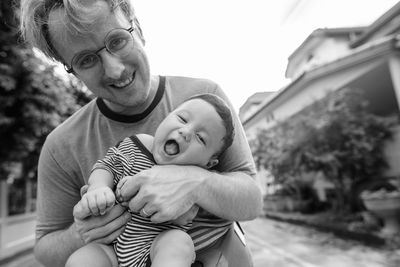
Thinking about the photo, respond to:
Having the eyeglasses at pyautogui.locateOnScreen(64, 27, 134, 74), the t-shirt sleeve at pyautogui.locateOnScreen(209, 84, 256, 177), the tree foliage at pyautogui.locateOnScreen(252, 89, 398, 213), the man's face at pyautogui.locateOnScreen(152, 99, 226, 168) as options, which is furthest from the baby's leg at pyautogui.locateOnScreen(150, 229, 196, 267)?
the tree foliage at pyautogui.locateOnScreen(252, 89, 398, 213)

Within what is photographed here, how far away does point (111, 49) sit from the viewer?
1329 millimetres

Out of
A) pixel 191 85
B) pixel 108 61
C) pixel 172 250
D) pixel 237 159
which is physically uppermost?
pixel 108 61

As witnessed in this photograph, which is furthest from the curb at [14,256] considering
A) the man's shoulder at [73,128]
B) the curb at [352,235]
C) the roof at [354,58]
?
the man's shoulder at [73,128]

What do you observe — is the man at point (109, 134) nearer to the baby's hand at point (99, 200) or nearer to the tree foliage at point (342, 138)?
the baby's hand at point (99, 200)

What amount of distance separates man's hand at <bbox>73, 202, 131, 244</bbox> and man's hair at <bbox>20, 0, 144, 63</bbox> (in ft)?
2.28

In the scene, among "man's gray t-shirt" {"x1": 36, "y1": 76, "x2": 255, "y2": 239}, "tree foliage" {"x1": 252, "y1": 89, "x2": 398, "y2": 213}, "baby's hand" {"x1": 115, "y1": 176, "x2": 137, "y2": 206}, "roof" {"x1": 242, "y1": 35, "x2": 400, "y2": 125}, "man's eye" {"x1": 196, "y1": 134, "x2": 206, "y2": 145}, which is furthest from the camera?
"tree foliage" {"x1": 252, "y1": 89, "x2": 398, "y2": 213}

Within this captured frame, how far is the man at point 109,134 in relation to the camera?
113 cm

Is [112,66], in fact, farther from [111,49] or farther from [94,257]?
[94,257]

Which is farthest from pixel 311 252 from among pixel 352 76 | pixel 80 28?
pixel 80 28

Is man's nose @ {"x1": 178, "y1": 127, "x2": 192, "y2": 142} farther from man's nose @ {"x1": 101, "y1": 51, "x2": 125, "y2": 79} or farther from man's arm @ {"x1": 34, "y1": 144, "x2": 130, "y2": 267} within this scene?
man's arm @ {"x1": 34, "y1": 144, "x2": 130, "y2": 267}

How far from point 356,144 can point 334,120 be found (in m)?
0.74

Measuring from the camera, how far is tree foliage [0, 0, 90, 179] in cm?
435

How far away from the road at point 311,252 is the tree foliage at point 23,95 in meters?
3.44

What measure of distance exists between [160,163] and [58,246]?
630 mm
